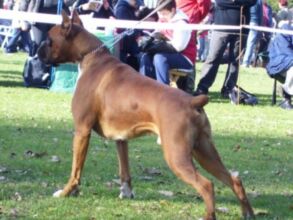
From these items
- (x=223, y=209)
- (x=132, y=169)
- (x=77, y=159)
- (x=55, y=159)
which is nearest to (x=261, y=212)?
(x=223, y=209)

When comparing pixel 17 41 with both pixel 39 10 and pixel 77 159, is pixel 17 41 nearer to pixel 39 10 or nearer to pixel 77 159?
pixel 39 10

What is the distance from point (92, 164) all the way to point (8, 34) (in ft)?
71.7

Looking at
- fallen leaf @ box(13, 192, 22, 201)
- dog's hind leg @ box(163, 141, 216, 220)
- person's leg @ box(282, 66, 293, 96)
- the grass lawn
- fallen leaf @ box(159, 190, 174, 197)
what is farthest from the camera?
person's leg @ box(282, 66, 293, 96)

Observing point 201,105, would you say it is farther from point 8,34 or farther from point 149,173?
point 8,34

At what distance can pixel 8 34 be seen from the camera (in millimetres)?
29953

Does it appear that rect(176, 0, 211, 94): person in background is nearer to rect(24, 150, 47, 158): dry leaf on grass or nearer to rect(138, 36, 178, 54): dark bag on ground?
rect(138, 36, 178, 54): dark bag on ground

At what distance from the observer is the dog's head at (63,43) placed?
7.25 meters

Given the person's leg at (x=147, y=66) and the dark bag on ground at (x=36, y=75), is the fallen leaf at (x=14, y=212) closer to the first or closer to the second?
the person's leg at (x=147, y=66)

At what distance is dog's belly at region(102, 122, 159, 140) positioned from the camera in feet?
21.3

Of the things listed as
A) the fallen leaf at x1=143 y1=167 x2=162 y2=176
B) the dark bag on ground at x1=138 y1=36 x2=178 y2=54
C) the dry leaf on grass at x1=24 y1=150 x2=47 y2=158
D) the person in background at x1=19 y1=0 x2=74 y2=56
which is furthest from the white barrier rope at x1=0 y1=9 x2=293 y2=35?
the fallen leaf at x1=143 y1=167 x2=162 y2=176

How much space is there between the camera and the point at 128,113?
663 centimetres

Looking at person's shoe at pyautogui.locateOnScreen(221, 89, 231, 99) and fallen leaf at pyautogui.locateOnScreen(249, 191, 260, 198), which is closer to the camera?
fallen leaf at pyautogui.locateOnScreen(249, 191, 260, 198)

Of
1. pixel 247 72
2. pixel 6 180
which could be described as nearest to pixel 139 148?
pixel 6 180

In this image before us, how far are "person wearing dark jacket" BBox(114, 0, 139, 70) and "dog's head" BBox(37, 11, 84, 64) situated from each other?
8.41 metres
